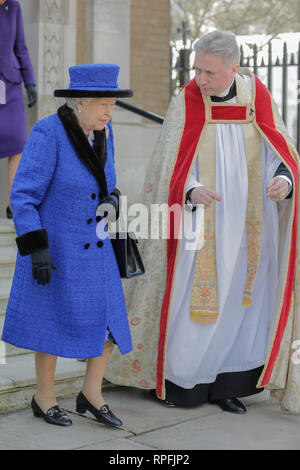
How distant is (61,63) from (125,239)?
3.41 m

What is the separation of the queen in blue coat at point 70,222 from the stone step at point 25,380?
1.29 feet

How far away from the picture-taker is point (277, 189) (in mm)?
3896

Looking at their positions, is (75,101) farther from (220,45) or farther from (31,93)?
(31,93)

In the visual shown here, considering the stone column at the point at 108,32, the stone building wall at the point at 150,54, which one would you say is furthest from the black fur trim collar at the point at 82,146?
the stone building wall at the point at 150,54

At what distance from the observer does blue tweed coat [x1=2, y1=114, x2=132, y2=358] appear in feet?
11.5

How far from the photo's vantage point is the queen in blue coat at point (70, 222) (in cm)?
346

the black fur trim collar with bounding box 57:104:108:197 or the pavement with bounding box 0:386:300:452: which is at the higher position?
the black fur trim collar with bounding box 57:104:108:197

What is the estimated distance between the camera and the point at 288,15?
21.3m

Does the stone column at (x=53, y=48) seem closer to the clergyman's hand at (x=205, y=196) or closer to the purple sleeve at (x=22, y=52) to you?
the purple sleeve at (x=22, y=52)

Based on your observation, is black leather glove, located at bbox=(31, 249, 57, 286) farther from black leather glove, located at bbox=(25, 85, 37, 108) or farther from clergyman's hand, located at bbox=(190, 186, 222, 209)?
black leather glove, located at bbox=(25, 85, 37, 108)

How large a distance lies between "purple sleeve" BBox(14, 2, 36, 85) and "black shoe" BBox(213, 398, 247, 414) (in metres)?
2.85

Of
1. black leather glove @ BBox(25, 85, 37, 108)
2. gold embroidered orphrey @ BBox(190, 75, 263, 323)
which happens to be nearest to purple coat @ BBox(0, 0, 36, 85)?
black leather glove @ BBox(25, 85, 37, 108)

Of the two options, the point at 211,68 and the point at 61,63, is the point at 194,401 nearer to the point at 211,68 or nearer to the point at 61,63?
the point at 211,68

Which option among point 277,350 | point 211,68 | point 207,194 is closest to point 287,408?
point 277,350
